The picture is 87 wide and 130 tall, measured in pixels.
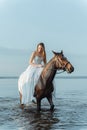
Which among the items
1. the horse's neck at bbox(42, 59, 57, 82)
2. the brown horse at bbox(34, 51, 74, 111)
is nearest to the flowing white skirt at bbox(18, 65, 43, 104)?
the brown horse at bbox(34, 51, 74, 111)

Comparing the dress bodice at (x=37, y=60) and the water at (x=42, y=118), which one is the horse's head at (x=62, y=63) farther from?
the water at (x=42, y=118)

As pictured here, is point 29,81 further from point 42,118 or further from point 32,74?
point 42,118

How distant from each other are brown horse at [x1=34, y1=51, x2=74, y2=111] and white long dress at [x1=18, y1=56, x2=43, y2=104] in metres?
0.18

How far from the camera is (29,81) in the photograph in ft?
59.9

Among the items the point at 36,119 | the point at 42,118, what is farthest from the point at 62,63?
the point at 36,119

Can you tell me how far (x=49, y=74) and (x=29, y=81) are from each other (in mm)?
912

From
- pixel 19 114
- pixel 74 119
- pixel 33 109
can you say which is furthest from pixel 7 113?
pixel 74 119

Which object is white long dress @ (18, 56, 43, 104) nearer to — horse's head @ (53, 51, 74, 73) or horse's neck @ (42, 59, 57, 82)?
horse's neck @ (42, 59, 57, 82)

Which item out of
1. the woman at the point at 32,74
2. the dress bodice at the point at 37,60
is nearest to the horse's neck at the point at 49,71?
the woman at the point at 32,74

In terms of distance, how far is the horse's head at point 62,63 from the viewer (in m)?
17.2

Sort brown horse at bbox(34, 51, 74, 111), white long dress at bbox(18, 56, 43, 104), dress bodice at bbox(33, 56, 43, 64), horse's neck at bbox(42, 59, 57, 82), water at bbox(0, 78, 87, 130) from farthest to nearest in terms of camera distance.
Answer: dress bodice at bbox(33, 56, 43, 64)
white long dress at bbox(18, 56, 43, 104)
horse's neck at bbox(42, 59, 57, 82)
brown horse at bbox(34, 51, 74, 111)
water at bbox(0, 78, 87, 130)

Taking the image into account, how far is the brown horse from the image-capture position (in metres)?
17.4

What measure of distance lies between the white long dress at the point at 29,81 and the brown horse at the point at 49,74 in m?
0.18

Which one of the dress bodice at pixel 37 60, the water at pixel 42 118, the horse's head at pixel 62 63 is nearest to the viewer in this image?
the water at pixel 42 118
